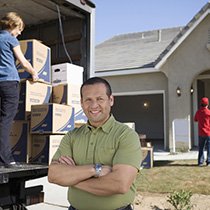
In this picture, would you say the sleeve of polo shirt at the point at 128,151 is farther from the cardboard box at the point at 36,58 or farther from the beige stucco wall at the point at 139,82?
the beige stucco wall at the point at 139,82

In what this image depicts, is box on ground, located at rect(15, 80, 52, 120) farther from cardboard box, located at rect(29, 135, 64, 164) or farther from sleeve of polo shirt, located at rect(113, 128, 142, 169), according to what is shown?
sleeve of polo shirt, located at rect(113, 128, 142, 169)

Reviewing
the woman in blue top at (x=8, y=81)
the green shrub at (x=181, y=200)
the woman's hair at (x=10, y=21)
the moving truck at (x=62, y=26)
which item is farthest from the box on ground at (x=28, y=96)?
the green shrub at (x=181, y=200)

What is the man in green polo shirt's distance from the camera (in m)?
1.78

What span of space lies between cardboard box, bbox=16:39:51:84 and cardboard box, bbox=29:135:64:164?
851 mm

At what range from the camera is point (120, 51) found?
55.1 ft

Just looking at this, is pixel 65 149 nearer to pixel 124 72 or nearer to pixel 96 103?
pixel 96 103

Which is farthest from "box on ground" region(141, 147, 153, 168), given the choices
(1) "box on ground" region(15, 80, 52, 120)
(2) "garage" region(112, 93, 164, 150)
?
(2) "garage" region(112, 93, 164, 150)

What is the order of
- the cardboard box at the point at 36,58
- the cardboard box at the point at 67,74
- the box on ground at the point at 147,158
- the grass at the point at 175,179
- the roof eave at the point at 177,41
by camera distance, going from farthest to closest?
the roof eave at the point at 177,41
the box on ground at the point at 147,158
the grass at the point at 175,179
the cardboard box at the point at 67,74
the cardboard box at the point at 36,58

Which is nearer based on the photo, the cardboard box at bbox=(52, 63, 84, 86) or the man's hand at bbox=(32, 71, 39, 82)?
the man's hand at bbox=(32, 71, 39, 82)

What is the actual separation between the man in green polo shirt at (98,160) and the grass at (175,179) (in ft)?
14.3

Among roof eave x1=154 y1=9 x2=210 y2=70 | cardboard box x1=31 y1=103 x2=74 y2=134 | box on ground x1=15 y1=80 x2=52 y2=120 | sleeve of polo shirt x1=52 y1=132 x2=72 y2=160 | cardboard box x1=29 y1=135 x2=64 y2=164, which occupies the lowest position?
cardboard box x1=29 y1=135 x2=64 y2=164

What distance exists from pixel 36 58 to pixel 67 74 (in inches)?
20.2

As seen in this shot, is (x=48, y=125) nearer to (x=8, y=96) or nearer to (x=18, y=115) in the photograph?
(x=18, y=115)

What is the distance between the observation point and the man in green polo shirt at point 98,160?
1.78m
